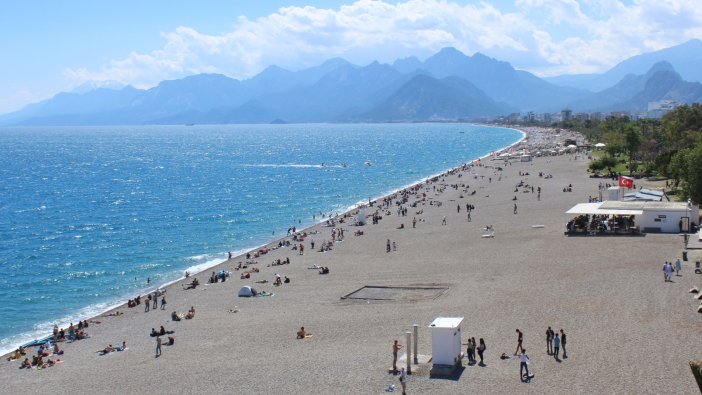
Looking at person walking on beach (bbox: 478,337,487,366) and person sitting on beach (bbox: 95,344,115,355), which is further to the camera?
person sitting on beach (bbox: 95,344,115,355)

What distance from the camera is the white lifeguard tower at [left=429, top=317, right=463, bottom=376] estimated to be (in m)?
15.8

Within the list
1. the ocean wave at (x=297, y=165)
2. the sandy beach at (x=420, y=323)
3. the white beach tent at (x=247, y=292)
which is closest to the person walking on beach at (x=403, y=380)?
the sandy beach at (x=420, y=323)

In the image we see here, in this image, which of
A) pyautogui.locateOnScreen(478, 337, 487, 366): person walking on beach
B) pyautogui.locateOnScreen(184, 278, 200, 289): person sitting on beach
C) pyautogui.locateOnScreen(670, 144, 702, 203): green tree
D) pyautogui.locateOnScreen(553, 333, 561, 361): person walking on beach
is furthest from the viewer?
pyautogui.locateOnScreen(670, 144, 702, 203): green tree

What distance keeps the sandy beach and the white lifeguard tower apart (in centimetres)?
34

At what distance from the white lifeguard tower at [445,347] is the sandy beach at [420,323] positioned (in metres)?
0.34

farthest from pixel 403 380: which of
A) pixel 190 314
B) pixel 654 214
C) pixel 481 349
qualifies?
pixel 654 214

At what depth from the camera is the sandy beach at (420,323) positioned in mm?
15969

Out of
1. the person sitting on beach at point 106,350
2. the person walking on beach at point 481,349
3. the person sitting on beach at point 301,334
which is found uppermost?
the person walking on beach at point 481,349

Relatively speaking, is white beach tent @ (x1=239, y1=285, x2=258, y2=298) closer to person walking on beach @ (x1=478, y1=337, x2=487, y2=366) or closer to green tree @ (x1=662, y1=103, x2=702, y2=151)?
person walking on beach @ (x1=478, y1=337, x2=487, y2=366)

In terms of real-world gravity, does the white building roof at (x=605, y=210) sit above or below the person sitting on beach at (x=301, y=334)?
above

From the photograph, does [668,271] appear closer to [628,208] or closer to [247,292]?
[628,208]

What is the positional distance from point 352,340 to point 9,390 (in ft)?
28.3

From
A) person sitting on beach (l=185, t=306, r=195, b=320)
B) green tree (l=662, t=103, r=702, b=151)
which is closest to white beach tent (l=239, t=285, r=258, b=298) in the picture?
person sitting on beach (l=185, t=306, r=195, b=320)

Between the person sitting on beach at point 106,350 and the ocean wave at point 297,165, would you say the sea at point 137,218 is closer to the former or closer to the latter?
the ocean wave at point 297,165
